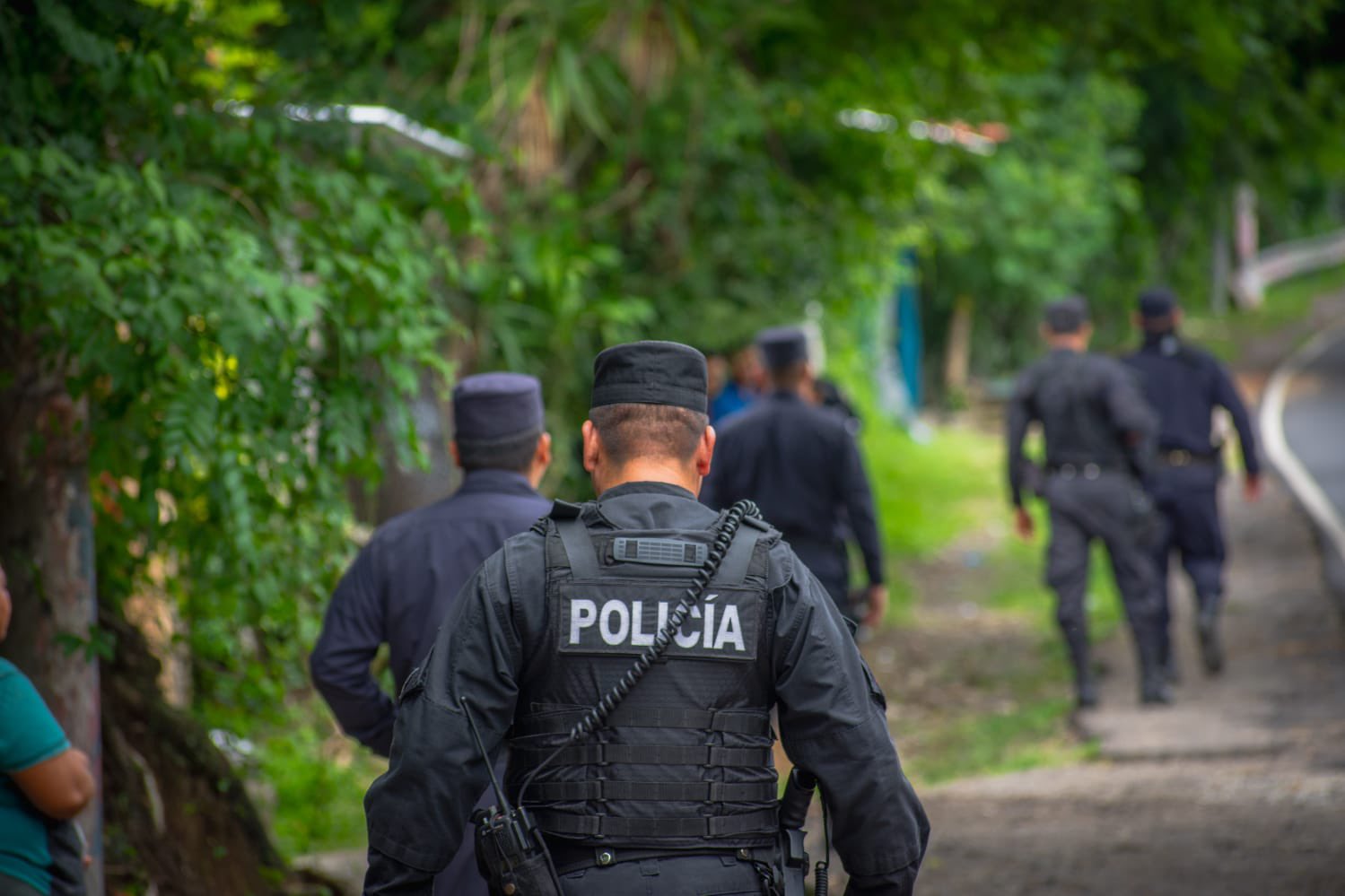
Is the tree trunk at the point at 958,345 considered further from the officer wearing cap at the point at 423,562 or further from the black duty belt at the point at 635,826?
the black duty belt at the point at 635,826

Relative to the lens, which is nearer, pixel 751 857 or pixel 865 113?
pixel 751 857

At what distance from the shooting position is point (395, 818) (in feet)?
9.47

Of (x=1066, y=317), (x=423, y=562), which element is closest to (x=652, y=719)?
(x=423, y=562)

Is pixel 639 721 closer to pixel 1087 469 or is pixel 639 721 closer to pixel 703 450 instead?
pixel 703 450

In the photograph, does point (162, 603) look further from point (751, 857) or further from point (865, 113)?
point (865, 113)

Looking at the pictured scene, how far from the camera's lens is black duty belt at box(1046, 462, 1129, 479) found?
8773 millimetres

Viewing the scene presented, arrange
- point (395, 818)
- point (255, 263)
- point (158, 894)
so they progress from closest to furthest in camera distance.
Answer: point (395, 818), point (255, 263), point (158, 894)

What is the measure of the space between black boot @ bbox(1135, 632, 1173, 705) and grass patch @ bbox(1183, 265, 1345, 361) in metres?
21.2

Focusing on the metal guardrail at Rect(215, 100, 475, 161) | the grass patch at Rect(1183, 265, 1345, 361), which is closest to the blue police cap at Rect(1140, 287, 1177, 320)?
the metal guardrail at Rect(215, 100, 475, 161)

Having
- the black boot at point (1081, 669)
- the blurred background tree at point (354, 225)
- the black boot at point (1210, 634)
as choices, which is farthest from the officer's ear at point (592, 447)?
the black boot at point (1210, 634)

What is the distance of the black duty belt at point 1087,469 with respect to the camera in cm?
877

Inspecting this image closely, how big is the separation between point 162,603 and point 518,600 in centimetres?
379

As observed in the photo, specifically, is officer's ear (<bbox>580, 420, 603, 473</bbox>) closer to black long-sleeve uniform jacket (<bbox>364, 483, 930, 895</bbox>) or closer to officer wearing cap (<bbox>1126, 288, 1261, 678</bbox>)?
black long-sleeve uniform jacket (<bbox>364, 483, 930, 895</bbox>)

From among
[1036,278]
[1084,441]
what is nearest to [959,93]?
[1084,441]
